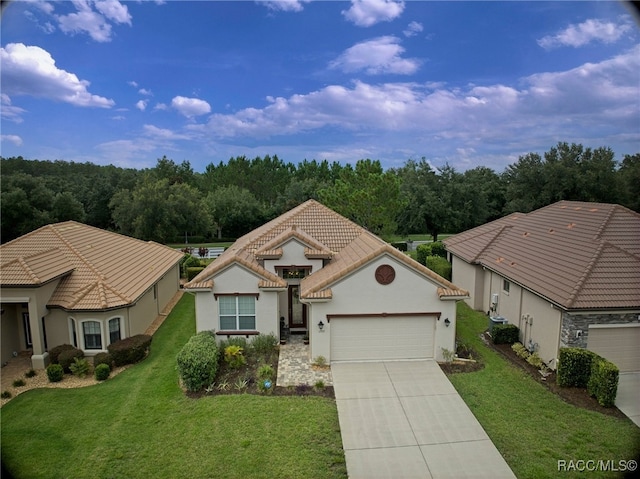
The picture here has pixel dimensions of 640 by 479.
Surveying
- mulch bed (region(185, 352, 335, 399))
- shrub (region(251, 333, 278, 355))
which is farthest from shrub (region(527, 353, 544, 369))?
shrub (region(251, 333, 278, 355))

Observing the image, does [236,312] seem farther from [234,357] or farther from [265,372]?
[265,372]

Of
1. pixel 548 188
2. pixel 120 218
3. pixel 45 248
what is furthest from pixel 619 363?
pixel 120 218

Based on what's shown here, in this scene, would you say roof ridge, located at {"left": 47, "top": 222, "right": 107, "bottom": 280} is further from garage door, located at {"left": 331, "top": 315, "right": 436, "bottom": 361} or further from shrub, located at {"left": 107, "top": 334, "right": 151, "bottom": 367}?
garage door, located at {"left": 331, "top": 315, "right": 436, "bottom": 361}

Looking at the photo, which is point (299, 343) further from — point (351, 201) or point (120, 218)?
point (120, 218)


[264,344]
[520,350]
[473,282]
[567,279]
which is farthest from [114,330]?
[473,282]

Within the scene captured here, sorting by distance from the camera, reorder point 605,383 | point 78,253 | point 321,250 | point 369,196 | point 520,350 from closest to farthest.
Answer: point 605,383
point 520,350
point 321,250
point 78,253
point 369,196

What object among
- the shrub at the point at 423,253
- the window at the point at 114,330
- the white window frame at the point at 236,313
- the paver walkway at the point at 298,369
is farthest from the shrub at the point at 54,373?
the shrub at the point at 423,253

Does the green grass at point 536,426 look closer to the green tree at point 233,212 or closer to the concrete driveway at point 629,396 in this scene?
the concrete driveway at point 629,396
